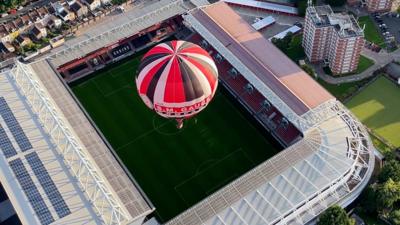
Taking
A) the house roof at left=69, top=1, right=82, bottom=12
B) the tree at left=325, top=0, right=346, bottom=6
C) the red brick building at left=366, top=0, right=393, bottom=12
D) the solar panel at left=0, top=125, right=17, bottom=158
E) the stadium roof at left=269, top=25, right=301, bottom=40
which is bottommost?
the red brick building at left=366, top=0, right=393, bottom=12

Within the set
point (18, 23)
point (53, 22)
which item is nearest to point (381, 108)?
point (53, 22)

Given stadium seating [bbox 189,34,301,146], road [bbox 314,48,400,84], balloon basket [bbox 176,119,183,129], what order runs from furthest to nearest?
road [bbox 314,48,400,84] < stadium seating [bbox 189,34,301,146] < balloon basket [bbox 176,119,183,129]

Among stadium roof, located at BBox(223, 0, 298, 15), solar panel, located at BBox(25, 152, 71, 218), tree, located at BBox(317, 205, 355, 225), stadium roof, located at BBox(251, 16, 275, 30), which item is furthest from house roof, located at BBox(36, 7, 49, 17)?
tree, located at BBox(317, 205, 355, 225)

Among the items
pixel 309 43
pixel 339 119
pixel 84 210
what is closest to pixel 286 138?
pixel 339 119

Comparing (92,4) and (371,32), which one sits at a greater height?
(92,4)

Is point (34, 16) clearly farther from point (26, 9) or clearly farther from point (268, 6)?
point (268, 6)

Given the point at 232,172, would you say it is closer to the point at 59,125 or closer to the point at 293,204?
the point at 293,204

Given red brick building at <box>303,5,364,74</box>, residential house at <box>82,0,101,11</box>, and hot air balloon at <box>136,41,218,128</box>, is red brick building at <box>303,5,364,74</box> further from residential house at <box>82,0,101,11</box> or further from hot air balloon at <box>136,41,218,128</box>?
residential house at <box>82,0,101,11</box>
